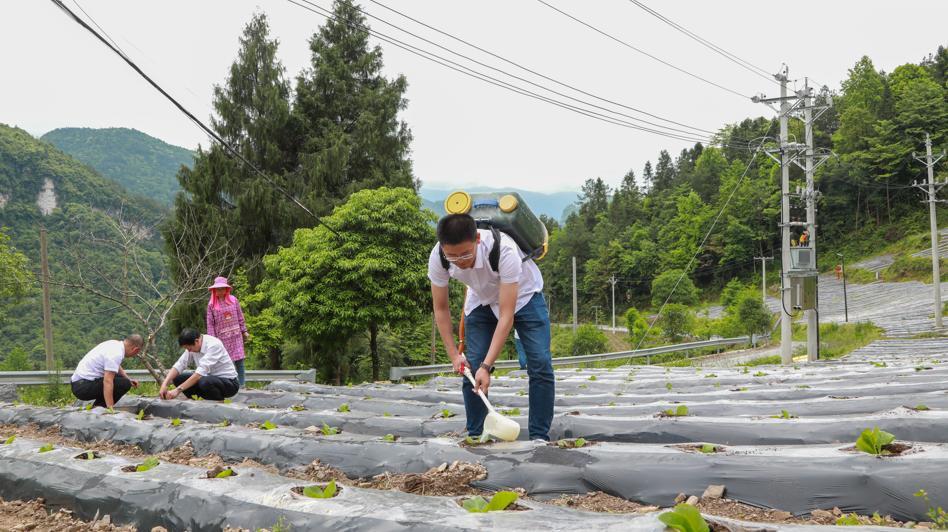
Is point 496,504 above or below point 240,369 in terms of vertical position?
above

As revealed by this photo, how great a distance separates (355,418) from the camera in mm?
4688

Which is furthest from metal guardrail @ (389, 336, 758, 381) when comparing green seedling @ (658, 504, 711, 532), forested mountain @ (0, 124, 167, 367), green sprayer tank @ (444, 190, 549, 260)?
forested mountain @ (0, 124, 167, 367)

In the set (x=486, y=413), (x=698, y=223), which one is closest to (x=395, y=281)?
(x=486, y=413)

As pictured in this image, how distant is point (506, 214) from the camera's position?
3.53 metres

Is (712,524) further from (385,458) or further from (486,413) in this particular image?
(486,413)

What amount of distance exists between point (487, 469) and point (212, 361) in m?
4.13

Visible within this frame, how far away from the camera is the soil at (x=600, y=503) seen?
90.0 inches

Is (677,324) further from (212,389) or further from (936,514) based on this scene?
(936,514)

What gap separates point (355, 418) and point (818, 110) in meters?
15.6

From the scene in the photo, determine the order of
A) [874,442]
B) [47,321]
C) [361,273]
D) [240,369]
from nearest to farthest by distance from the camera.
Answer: [874,442], [240,369], [47,321], [361,273]

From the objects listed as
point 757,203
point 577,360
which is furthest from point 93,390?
point 757,203

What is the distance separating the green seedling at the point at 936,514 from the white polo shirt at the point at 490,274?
1798 mm

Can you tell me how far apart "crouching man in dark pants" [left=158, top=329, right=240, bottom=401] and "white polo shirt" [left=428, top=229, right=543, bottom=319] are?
133 inches

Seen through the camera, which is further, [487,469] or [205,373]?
[205,373]
